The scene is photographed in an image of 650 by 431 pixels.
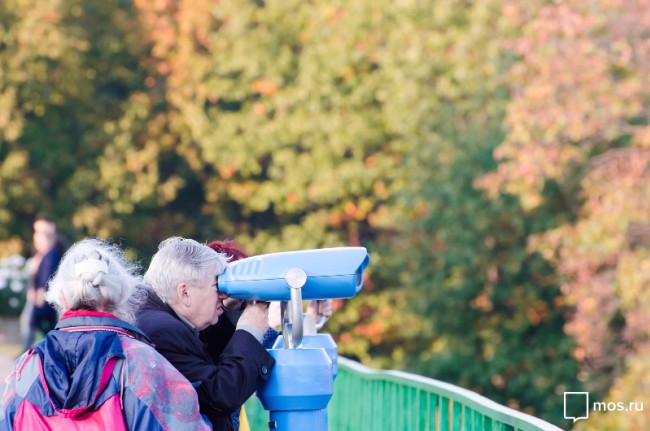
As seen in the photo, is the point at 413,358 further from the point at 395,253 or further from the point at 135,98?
the point at 135,98

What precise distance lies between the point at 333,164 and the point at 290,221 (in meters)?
2.96

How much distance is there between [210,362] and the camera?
12.0 ft

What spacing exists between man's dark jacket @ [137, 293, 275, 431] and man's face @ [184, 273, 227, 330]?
0.05 m

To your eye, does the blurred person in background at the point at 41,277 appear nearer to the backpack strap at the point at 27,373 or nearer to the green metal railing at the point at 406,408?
the green metal railing at the point at 406,408

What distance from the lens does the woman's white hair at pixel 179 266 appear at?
3662mm

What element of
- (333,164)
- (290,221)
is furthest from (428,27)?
(290,221)

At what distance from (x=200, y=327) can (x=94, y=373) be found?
23.2 inches

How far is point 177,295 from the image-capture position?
12.1 feet

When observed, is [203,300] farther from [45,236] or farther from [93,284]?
[45,236]

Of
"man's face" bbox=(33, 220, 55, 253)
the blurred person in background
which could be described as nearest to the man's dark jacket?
the blurred person in background

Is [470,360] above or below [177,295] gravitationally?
above

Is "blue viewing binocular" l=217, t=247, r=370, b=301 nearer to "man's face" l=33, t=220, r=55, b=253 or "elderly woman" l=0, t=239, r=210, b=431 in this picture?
"elderly woman" l=0, t=239, r=210, b=431

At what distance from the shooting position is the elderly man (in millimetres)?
3486

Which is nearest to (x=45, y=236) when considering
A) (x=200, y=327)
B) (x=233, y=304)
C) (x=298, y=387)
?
(x=233, y=304)
